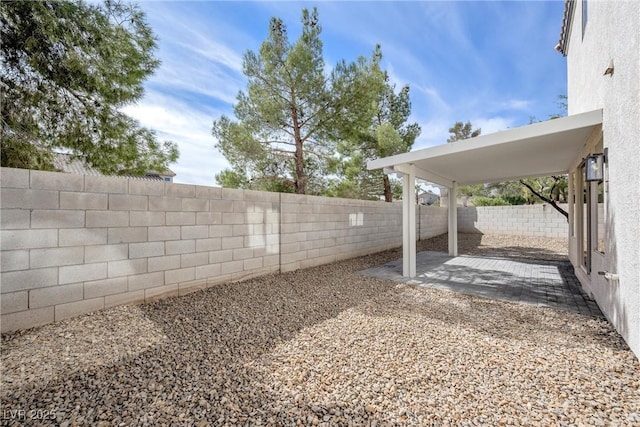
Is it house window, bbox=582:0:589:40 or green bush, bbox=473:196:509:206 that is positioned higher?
house window, bbox=582:0:589:40

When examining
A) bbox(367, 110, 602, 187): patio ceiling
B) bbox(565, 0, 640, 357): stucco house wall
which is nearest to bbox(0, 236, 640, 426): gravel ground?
bbox(565, 0, 640, 357): stucco house wall

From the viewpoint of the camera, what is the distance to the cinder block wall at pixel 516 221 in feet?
42.5

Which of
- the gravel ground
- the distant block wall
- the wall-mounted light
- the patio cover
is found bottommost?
the gravel ground

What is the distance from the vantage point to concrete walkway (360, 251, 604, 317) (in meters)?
4.66

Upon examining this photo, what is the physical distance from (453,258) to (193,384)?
8570 millimetres

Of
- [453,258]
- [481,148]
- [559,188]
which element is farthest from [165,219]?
[559,188]

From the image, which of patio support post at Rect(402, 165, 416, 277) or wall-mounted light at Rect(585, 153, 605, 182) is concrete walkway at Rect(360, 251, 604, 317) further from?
wall-mounted light at Rect(585, 153, 605, 182)

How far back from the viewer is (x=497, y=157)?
586 cm

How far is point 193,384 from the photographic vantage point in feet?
7.56

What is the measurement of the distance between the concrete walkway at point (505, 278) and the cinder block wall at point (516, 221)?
639cm

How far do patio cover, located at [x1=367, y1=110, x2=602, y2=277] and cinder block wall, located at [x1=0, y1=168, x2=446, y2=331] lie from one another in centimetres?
268

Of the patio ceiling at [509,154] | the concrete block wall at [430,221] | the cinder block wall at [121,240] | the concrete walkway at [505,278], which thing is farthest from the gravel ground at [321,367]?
the concrete block wall at [430,221]

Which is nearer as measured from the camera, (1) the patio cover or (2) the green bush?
(1) the patio cover

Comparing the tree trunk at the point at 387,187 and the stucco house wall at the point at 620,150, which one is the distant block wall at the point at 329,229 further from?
the stucco house wall at the point at 620,150
